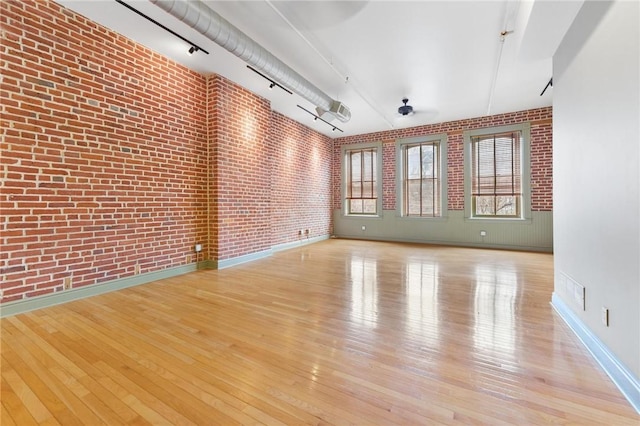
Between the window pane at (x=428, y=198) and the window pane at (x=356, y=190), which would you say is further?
the window pane at (x=356, y=190)

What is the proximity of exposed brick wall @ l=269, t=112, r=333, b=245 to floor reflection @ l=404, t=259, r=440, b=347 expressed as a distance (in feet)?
10.5

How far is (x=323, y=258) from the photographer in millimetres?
5469

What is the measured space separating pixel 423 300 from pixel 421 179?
5217 mm

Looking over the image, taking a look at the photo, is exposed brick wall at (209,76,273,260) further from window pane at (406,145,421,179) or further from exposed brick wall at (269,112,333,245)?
window pane at (406,145,421,179)

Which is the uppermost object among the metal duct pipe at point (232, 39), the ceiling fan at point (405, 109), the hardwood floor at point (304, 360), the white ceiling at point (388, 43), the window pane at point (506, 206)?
the white ceiling at point (388, 43)

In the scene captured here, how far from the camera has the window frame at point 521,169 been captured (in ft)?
20.6

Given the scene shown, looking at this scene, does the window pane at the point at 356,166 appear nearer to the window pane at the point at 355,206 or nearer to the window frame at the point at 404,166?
the window pane at the point at 355,206

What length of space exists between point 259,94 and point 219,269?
3.34 m

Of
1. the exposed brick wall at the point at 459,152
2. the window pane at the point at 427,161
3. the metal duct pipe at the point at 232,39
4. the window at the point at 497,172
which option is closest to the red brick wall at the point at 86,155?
the metal duct pipe at the point at 232,39

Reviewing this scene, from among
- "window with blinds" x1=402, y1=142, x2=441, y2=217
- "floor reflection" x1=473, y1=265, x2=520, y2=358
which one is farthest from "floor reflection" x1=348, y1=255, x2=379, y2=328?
"window with blinds" x1=402, y1=142, x2=441, y2=217

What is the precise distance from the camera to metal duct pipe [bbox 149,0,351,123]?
250cm

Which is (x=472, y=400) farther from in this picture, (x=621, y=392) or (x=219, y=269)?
(x=219, y=269)

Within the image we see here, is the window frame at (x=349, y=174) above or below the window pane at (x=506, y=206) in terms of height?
above

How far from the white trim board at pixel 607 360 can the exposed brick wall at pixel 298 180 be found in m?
5.22
